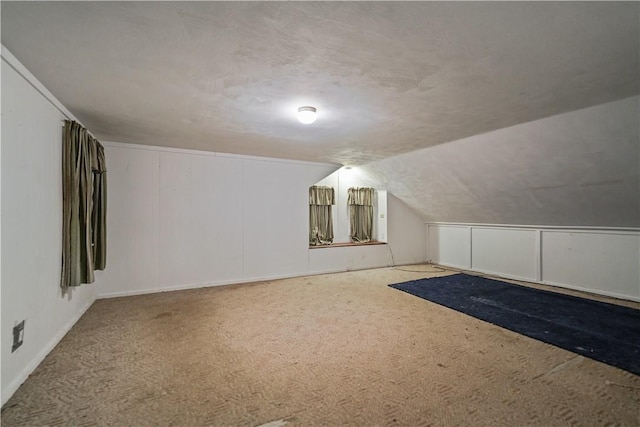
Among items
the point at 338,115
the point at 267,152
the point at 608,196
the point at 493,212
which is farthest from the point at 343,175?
the point at 608,196

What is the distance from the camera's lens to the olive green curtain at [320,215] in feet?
19.3

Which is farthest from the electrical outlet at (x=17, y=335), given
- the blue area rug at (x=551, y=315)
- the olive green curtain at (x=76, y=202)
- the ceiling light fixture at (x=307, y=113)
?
the blue area rug at (x=551, y=315)

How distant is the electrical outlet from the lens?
190 cm

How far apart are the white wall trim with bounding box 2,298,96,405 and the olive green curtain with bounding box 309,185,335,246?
12.3 ft

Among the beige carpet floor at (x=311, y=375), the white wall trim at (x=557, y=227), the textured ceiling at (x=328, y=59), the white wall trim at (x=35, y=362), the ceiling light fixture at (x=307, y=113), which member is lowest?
the beige carpet floor at (x=311, y=375)

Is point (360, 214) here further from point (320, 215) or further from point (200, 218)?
point (200, 218)

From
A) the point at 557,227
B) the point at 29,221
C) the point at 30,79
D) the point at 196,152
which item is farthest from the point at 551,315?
the point at 30,79

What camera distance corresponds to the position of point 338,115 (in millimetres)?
2934

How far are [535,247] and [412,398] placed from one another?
4.37 meters

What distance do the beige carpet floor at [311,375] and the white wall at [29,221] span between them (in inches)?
8.3

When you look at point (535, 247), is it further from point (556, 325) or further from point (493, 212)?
point (556, 325)

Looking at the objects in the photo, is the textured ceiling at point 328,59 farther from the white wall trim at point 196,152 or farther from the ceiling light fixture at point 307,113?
the white wall trim at point 196,152

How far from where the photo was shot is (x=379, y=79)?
214cm

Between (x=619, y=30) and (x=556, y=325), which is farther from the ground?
(x=619, y=30)
